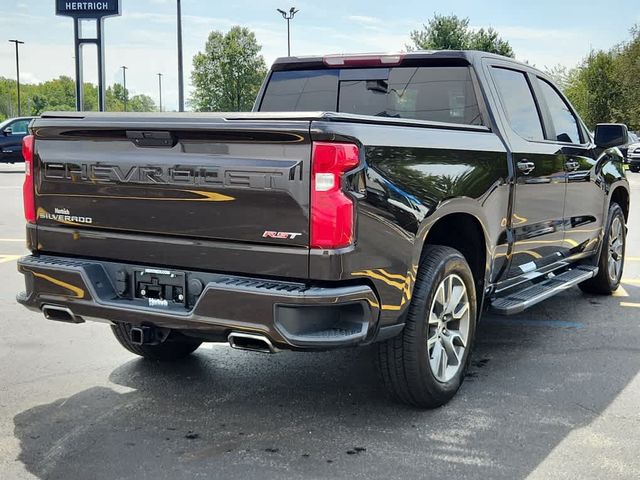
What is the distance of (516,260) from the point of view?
4961 millimetres

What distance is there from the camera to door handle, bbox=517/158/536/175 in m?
4.78

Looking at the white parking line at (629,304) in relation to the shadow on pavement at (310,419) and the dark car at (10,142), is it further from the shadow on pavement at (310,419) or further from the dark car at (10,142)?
the dark car at (10,142)

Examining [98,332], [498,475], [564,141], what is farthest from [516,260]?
[98,332]

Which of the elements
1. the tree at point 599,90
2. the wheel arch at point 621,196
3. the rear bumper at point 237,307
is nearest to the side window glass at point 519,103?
the wheel arch at point 621,196

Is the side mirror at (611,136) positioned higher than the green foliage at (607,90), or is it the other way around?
the green foliage at (607,90)

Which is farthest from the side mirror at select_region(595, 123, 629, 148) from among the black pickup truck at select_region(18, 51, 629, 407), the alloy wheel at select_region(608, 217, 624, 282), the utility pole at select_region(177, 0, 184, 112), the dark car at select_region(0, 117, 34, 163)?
the utility pole at select_region(177, 0, 184, 112)

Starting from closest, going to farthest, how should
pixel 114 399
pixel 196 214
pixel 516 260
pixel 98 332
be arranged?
pixel 196 214 → pixel 114 399 → pixel 516 260 → pixel 98 332

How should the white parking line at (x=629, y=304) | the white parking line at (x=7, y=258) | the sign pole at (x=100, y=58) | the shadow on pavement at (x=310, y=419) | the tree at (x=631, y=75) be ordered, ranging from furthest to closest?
1. the tree at (x=631, y=75)
2. the sign pole at (x=100, y=58)
3. the white parking line at (x=7, y=258)
4. the white parking line at (x=629, y=304)
5. the shadow on pavement at (x=310, y=419)

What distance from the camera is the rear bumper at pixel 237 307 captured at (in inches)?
129

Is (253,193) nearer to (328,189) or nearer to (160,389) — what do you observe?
(328,189)

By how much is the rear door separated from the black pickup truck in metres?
0.03

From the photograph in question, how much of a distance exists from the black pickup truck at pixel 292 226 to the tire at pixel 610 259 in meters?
2.08

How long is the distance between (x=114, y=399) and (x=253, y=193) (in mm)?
1582

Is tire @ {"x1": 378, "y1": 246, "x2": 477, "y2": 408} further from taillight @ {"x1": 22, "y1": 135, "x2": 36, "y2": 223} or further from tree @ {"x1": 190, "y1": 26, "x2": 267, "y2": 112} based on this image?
tree @ {"x1": 190, "y1": 26, "x2": 267, "y2": 112}
